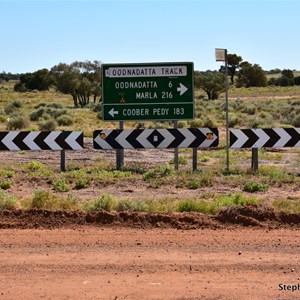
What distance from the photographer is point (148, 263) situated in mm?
7910

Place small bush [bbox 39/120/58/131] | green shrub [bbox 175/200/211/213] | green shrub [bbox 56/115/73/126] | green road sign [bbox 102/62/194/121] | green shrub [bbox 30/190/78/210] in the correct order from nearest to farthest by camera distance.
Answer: green shrub [bbox 175/200/211/213] → green shrub [bbox 30/190/78/210] → green road sign [bbox 102/62/194/121] → small bush [bbox 39/120/58/131] → green shrub [bbox 56/115/73/126]

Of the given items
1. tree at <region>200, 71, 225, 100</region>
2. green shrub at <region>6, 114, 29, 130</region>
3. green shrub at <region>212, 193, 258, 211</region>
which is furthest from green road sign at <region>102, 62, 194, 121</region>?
tree at <region>200, 71, 225, 100</region>

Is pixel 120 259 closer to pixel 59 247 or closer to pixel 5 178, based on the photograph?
pixel 59 247

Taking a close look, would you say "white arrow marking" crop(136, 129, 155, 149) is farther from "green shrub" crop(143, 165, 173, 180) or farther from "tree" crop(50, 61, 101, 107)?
"tree" crop(50, 61, 101, 107)

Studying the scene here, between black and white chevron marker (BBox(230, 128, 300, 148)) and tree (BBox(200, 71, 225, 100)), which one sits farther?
tree (BBox(200, 71, 225, 100))

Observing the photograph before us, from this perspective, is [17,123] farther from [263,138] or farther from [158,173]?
[263,138]

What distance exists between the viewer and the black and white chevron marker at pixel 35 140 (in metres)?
17.3

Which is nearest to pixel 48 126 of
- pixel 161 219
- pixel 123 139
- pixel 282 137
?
pixel 123 139

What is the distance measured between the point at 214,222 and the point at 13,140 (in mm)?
8504

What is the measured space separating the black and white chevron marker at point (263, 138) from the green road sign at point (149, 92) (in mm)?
1963

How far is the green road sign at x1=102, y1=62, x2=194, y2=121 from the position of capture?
18.4m

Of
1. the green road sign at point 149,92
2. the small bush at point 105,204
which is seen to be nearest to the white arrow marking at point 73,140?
the green road sign at point 149,92

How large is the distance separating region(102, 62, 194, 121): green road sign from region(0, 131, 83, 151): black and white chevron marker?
1.50 metres

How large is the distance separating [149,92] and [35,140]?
340cm
